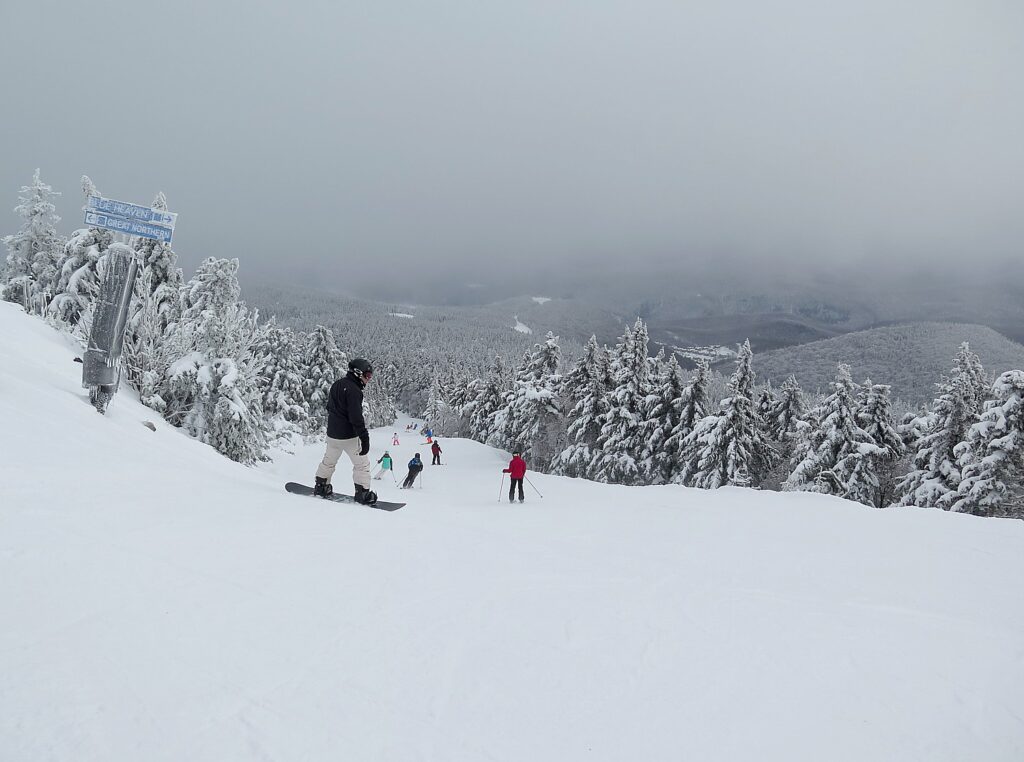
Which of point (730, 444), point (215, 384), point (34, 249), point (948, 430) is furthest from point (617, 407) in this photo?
point (34, 249)

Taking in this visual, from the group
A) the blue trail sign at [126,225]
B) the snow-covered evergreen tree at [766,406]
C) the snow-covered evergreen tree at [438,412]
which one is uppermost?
the snow-covered evergreen tree at [766,406]

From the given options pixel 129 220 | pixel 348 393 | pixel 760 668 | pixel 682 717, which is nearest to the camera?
pixel 682 717


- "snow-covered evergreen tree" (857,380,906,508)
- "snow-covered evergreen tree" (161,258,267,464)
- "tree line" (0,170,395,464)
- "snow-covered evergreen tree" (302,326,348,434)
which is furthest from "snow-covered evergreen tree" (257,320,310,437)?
"snow-covered evergreen tree" (857,380,906,508)

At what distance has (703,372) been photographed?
31.0m

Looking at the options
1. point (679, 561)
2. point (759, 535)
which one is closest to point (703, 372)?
point (759, 535)

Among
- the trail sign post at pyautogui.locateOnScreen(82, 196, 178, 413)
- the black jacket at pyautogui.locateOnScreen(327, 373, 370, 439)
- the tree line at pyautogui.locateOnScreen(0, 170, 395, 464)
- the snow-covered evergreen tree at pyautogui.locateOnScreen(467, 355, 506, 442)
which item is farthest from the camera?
the snow-covered evergreen tree at pyautogui.locateOnScreen(467, 355, 506, 442)

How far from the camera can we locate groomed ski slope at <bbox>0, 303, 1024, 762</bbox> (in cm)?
249

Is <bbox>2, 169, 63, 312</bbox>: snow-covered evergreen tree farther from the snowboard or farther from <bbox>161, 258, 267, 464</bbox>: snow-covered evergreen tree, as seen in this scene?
the snowboard

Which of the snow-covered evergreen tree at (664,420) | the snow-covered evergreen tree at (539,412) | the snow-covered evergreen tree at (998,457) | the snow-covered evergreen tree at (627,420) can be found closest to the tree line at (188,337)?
the snow-covered evergreen tree at (539,412)

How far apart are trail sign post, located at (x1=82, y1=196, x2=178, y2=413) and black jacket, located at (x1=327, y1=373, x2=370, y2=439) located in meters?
5.46

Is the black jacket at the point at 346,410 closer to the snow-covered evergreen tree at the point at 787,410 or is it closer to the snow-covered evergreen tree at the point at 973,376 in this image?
the snow-covered evergreen tree at the point at 973,376

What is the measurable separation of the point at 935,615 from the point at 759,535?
3.08 m

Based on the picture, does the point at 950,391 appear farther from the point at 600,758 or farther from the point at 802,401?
the point at 600,758

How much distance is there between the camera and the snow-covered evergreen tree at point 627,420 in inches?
1234
